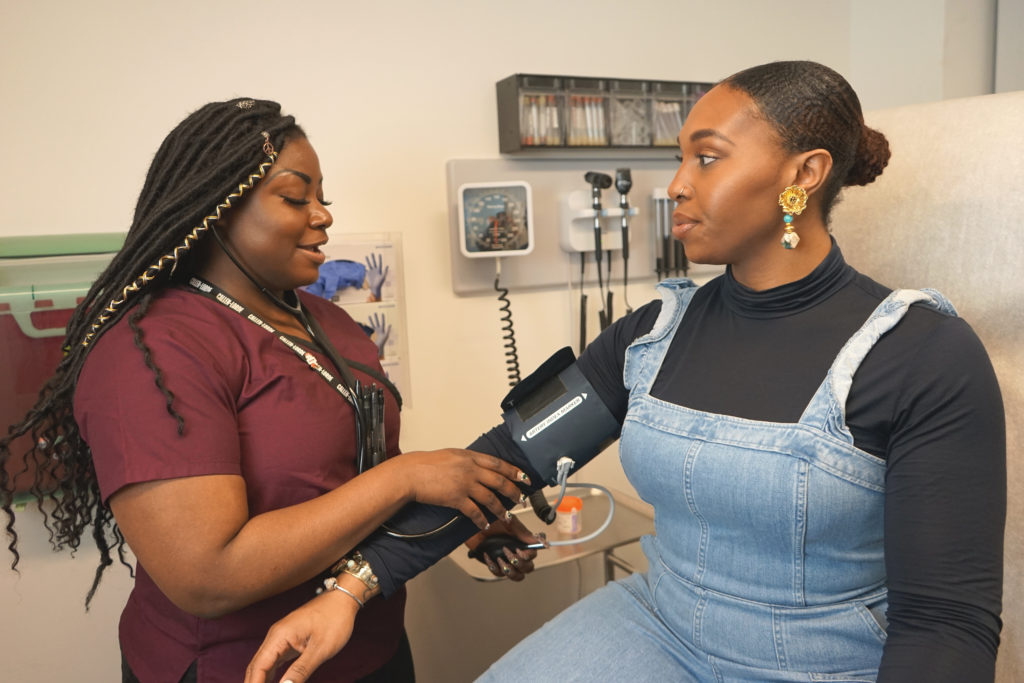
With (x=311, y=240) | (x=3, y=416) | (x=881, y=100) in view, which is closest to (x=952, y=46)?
(x=881, y=100)

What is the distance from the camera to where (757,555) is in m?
1.04

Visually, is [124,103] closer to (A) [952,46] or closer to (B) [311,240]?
(B) [311,240]

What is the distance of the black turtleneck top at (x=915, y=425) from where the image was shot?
3.00 feet

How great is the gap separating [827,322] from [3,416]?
1.50 m

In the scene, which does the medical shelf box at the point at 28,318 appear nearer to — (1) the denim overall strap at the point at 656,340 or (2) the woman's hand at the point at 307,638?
(2) the woman's hand at the point at 307,638

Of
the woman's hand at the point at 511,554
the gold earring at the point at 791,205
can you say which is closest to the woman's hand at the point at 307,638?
the woman's hand at the point at 511,554

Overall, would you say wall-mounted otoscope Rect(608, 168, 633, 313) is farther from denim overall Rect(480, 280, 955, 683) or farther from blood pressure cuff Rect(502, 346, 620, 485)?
denim overall Rect(480, 280, 955, 683)

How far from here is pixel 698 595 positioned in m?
1.10

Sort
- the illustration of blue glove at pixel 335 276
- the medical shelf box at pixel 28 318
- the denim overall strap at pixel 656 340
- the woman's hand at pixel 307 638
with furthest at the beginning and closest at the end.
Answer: the illustration of blue glove at pixel 335 276 < the medical shelf box at pixel 28 318 < the denim overall strap at pixel 656 340 < the woman's hand at pixel 307 638

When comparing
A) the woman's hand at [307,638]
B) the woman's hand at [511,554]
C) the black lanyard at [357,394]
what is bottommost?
the woman's hand at [511,554]

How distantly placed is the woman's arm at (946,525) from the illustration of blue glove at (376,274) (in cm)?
122

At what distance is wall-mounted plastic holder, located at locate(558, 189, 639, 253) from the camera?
204cm

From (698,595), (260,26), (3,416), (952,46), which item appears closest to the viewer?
(698,595)

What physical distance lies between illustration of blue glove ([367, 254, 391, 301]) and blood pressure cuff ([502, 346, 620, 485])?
2.17 feet
